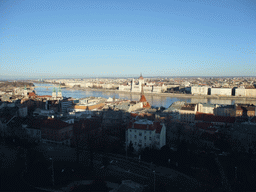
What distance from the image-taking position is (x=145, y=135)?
7586mm

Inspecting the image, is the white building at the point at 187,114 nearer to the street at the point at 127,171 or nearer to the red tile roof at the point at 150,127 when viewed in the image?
the red tile roof at the point at 150,127

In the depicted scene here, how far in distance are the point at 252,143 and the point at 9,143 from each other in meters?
8.32

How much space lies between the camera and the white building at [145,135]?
7512 mm

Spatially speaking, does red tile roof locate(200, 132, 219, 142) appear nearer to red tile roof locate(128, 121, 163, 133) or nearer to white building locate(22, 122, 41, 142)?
red tile roof locate(128, 121, 163, 133)

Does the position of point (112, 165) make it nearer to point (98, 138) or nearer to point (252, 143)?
point (98, 138)

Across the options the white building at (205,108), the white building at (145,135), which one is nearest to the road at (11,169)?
the white building at (145,135)

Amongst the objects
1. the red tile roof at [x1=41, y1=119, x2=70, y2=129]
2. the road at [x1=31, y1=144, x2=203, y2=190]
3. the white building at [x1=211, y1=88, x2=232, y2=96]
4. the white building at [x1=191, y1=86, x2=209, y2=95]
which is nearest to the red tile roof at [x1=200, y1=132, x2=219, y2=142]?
the road at [x1=31, y1=144, x2=203, y2=190]

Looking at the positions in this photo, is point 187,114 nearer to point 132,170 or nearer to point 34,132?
point 132,170

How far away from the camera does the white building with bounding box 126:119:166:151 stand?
7512 mm

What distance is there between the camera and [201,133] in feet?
29.2

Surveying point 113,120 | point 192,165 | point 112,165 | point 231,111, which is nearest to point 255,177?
point 192,165

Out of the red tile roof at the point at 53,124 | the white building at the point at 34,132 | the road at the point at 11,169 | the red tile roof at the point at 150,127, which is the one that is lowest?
the road at the point at 11,169

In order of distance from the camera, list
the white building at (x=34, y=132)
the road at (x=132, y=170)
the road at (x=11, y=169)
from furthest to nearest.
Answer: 1. the white building at (x=34, y=132)
2. the road at (x=132, y=170)
3. the road at (x=11, y=169)

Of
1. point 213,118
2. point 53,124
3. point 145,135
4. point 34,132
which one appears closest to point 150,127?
point 145,135
